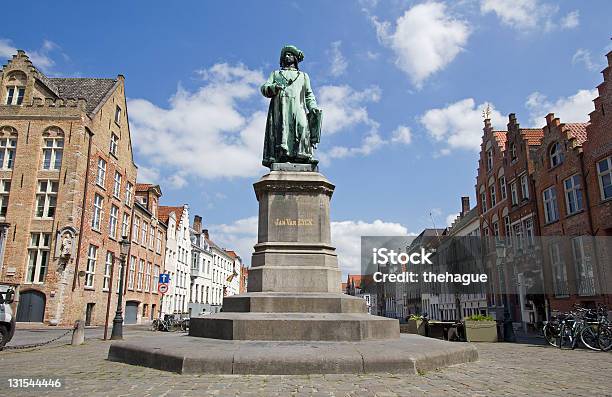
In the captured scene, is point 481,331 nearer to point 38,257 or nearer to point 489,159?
point 489,159

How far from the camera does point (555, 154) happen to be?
26.0 m

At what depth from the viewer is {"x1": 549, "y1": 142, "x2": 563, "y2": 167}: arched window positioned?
82.9 feet

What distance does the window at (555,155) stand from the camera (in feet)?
82.9

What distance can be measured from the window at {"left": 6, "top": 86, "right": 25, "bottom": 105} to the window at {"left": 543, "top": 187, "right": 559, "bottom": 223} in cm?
3490

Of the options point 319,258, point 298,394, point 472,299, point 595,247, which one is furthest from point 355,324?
point 472,299

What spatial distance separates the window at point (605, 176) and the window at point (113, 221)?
103 ft

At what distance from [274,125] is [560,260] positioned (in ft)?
69.3

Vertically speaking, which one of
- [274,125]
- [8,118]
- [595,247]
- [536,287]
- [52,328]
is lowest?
[52,328]

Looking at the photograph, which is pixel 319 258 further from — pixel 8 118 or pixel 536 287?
pixel 8 118

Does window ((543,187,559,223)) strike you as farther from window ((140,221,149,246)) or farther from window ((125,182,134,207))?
window ((140,221,149,246))

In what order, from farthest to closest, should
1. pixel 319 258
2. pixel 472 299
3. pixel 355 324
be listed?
pixel 472 299 < pixel 319 258 < pixel 355 324

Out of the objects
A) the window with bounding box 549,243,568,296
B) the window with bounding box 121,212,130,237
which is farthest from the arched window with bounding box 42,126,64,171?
the window with bounding box 549,243,568,296

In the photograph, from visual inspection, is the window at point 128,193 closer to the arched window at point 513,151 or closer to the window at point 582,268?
the arched window at point 513,151

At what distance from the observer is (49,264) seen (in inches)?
1013
